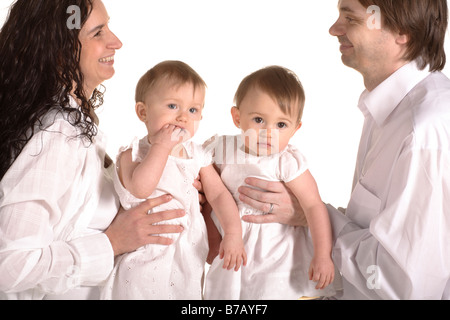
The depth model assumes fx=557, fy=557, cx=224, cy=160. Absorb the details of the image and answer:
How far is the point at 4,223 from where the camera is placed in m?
1.78

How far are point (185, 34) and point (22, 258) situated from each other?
1919mm

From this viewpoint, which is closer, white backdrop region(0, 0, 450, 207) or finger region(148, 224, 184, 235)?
finger region(148, 224, 184, 235)

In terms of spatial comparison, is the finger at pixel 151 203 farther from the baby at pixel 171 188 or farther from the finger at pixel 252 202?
the finger at pixel 252 202

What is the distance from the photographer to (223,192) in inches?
84.7

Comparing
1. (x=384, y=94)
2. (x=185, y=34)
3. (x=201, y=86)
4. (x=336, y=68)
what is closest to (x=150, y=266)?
(x=201, y=86)

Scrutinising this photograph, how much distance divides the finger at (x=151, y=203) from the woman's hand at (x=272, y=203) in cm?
30

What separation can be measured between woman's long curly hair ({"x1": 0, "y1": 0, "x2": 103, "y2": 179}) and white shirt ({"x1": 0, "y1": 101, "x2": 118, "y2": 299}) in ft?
0.24

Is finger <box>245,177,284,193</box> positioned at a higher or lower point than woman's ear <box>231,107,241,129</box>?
lower

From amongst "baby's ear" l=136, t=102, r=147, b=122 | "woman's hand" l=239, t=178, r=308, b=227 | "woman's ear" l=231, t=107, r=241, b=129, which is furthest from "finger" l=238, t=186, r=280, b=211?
"baby's ear" l=136, t=102, r=147, b=122

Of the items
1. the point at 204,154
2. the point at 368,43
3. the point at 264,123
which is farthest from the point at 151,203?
the point at 368,43

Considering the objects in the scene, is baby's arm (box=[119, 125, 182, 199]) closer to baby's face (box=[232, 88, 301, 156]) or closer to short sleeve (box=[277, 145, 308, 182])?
baby's face (box=[232, 88, 301, 156])

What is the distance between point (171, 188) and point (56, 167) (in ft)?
1.44

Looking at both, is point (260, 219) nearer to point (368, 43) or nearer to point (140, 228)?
point (140, 228)

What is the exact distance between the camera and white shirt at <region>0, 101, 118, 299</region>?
179cm
